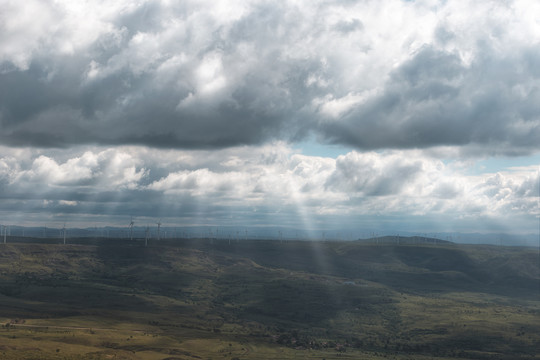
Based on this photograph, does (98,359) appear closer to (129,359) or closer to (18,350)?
(129,359)

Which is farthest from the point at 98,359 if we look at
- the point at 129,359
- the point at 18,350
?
the point at 18,350

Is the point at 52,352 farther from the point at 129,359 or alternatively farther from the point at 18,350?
the point at 129,359

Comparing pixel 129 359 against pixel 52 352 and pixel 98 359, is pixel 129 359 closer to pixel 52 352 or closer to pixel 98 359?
pixel 98 359

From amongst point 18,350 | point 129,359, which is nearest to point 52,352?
point 18,350

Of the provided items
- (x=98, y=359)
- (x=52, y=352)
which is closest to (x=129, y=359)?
(x=98, y=359)

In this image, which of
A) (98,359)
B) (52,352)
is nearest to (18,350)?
(52,352)
